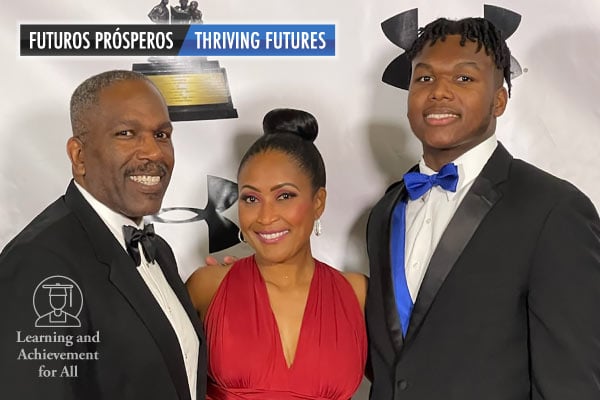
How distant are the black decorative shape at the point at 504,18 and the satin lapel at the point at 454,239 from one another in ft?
3.25

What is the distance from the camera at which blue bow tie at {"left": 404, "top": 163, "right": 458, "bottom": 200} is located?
5.78ft

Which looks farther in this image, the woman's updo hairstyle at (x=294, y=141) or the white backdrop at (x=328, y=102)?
the white backdrop at (x=328, y=102)

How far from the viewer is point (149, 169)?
165 centimetres

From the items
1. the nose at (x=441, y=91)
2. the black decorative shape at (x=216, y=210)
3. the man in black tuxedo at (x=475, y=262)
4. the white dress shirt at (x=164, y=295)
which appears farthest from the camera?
the black decorative shape at (x=216, y=210)

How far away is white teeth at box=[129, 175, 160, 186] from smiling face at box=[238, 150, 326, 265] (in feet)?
0.93

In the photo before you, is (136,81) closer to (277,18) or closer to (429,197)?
(429,197)

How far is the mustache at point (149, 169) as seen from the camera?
64.1 inches

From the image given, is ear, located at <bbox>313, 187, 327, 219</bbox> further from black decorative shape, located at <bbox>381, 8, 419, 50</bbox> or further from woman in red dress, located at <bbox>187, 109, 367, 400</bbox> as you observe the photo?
black decorative shape, located at <bbox>381, 8, 419, 50</bbox>

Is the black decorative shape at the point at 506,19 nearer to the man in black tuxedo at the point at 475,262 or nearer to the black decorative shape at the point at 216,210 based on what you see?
the man in black tuxedo at the point at 475,262

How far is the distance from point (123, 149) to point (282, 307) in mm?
620

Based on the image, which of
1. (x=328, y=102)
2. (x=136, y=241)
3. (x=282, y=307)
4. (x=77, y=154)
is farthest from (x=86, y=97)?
(x=328, y=102)

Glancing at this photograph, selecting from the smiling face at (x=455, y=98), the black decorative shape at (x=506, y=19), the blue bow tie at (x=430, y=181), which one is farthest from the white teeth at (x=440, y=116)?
the black decorative shape at (x=506, y=19)

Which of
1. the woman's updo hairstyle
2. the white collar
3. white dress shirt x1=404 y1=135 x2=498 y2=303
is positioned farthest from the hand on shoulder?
the white collar

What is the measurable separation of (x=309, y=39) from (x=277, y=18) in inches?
5.0
